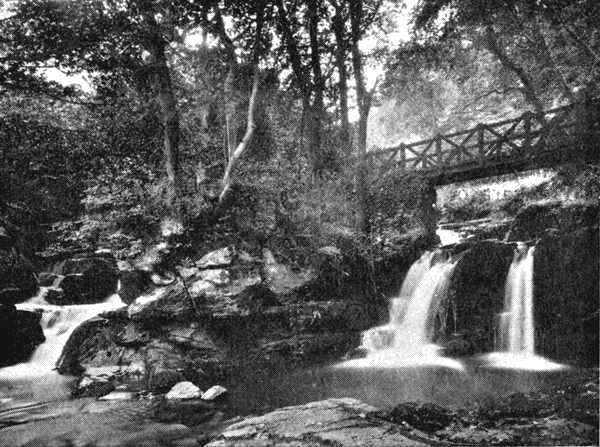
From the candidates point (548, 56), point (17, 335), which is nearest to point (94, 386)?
point (17, 335)

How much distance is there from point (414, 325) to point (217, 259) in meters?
5.48

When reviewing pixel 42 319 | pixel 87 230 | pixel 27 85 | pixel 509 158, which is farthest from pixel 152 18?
pixel 509 158

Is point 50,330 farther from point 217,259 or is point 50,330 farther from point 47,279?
point 217,259

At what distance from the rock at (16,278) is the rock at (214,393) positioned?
27.5 feet

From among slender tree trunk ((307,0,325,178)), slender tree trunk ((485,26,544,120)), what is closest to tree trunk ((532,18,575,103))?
slender tree trunk ((485,26,544,120))

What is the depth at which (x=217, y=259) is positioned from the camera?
10367mm

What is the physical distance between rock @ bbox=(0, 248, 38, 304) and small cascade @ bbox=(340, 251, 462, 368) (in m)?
10.4

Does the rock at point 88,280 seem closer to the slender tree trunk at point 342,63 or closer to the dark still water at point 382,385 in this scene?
the dark still water at point 382,385

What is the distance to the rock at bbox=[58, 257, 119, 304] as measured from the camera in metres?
13.5

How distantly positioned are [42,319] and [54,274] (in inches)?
137

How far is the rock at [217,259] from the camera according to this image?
10281mm

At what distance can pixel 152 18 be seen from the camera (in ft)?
35.9

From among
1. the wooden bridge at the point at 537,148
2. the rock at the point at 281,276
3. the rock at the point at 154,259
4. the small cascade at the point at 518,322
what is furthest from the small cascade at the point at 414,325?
the rock at the point at 154,259

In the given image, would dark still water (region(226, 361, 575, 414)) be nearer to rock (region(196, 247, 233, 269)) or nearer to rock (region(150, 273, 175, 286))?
rock (region(196, 247, 233, 269))
